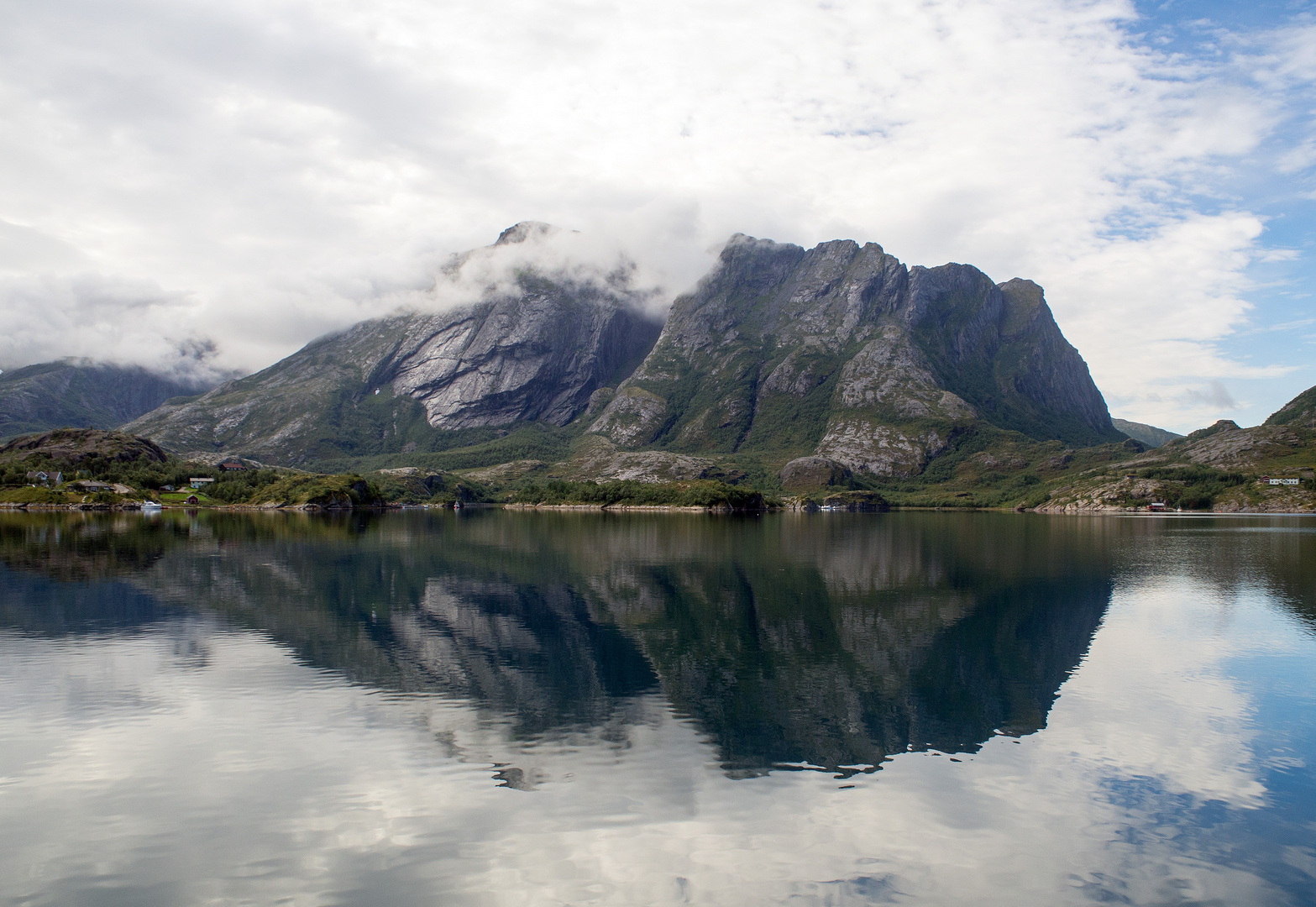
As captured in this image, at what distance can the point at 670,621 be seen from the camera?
113 feet

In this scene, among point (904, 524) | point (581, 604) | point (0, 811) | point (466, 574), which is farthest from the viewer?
point (904, 524)

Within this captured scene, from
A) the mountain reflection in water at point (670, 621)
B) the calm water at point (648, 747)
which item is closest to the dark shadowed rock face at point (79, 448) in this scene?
the mountain reflection in water at point (670, 621)

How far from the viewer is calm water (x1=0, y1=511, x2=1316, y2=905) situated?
12172 millimetres

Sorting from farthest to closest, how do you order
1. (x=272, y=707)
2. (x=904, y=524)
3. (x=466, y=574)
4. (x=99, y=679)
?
(x=904, y=524), (x=466, y=574), (x=99, y=679), (x=272, y=707)

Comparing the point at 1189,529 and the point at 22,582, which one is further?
the point at 1189,529

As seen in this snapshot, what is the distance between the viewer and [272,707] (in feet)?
68.2

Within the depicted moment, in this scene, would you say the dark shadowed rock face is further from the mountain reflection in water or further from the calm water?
the calm water

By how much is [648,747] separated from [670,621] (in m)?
16.4

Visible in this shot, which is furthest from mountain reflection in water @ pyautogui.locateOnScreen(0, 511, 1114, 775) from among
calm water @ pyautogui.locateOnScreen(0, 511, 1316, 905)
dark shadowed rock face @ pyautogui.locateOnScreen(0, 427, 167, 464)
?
dark shadowed rock face @ pyautogui.locateOnScreen(0, 427, 167, 464)

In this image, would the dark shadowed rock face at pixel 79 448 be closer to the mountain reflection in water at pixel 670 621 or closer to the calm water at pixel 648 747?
the mountain reflection in water at pixel 670 621

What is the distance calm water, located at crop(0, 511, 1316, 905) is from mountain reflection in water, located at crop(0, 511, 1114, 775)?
0.25m

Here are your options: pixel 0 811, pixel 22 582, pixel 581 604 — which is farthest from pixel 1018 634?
pixel 22 582

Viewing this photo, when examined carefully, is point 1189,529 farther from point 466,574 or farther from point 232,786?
point 232,786

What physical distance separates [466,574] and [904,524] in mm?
95935
